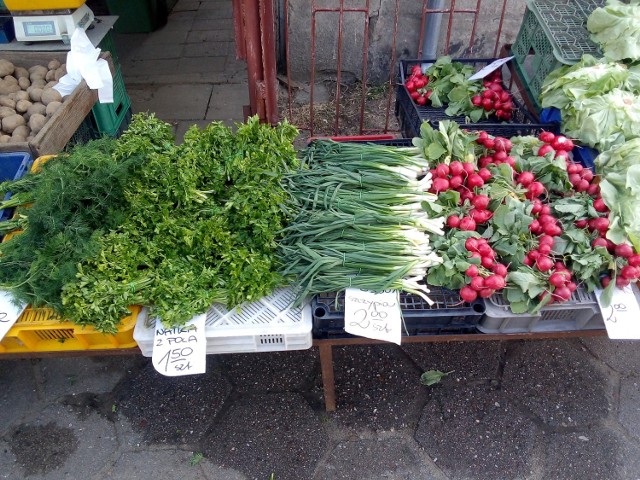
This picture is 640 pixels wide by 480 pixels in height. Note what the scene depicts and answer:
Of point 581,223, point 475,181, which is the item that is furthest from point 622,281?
point 475,181

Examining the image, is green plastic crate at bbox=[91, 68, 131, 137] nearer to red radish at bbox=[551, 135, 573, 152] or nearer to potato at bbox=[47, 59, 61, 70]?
potato at bbox=[47, 59, 61, 70]

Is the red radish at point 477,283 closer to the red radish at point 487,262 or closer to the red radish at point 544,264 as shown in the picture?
the red radish at point 487,262

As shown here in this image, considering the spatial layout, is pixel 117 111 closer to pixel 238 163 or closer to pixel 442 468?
pixel 238 163

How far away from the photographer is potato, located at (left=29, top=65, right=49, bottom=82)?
10.8 ft

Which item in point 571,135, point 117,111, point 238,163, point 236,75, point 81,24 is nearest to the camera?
point 238,163

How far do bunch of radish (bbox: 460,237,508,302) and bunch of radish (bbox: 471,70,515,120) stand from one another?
1.27 meters

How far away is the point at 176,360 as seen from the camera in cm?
187

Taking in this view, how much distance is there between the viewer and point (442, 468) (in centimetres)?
242

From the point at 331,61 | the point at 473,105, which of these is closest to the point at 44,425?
the point at 473,105

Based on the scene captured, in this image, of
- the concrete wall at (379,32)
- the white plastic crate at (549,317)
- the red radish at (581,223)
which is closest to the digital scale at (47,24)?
the concrete wall at (379,32)

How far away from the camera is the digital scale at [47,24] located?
328cm

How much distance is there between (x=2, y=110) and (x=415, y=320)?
111 inches

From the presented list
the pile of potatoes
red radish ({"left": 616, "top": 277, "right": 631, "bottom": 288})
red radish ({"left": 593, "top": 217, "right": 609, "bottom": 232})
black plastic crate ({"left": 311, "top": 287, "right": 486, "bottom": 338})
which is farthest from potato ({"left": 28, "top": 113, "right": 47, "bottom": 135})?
red radish ({"left": 616, "top": 277, "right": 631, "bottom": 288})

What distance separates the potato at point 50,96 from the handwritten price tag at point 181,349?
1986 millimetres
